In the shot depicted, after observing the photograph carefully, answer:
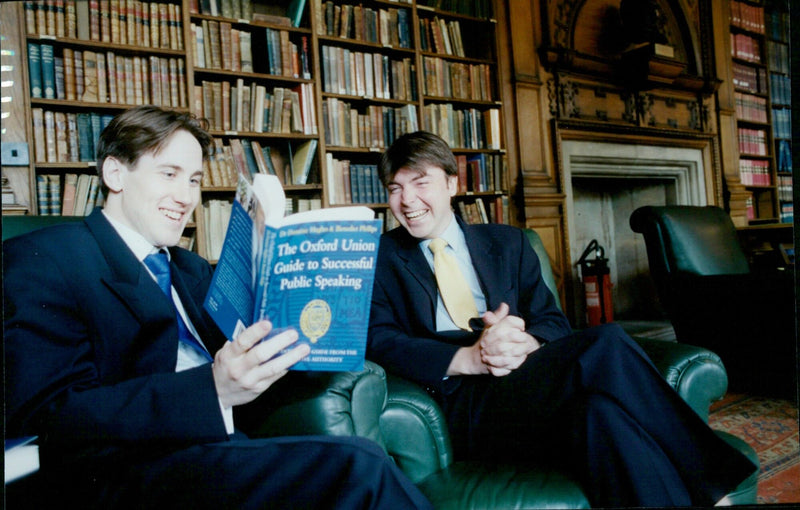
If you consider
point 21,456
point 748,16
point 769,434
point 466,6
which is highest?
point 466,6

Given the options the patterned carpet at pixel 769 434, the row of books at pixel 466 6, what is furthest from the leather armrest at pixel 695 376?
the row of books at pixel 466 6

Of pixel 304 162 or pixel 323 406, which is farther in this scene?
pixel 304 162

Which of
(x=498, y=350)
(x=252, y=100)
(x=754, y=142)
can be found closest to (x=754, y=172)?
(x=754, y=142)

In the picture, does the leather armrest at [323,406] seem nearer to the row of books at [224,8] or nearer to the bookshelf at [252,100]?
the bookshelf at [252,100]

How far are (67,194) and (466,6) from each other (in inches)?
98.2

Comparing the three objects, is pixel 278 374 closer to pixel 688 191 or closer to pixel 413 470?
pixel 413 470

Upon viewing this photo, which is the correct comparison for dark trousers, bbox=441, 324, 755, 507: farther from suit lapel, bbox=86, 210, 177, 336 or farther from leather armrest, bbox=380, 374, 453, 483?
suit lapel, bbox=86, 210, 177, 336

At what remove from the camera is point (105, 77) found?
7.24ft

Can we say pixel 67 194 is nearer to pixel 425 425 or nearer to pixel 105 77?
pixel 105 77

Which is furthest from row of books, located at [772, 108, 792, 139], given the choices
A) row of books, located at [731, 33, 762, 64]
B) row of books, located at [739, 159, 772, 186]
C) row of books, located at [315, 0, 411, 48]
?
row of books, located at [315, 0, 411, 48]

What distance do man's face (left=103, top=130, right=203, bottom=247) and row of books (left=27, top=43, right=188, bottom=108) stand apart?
150 cm

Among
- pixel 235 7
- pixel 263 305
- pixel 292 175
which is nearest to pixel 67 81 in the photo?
pixel 235 7

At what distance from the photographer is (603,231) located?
334 centimetres

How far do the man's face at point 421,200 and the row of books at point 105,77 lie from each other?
140 centimetres
